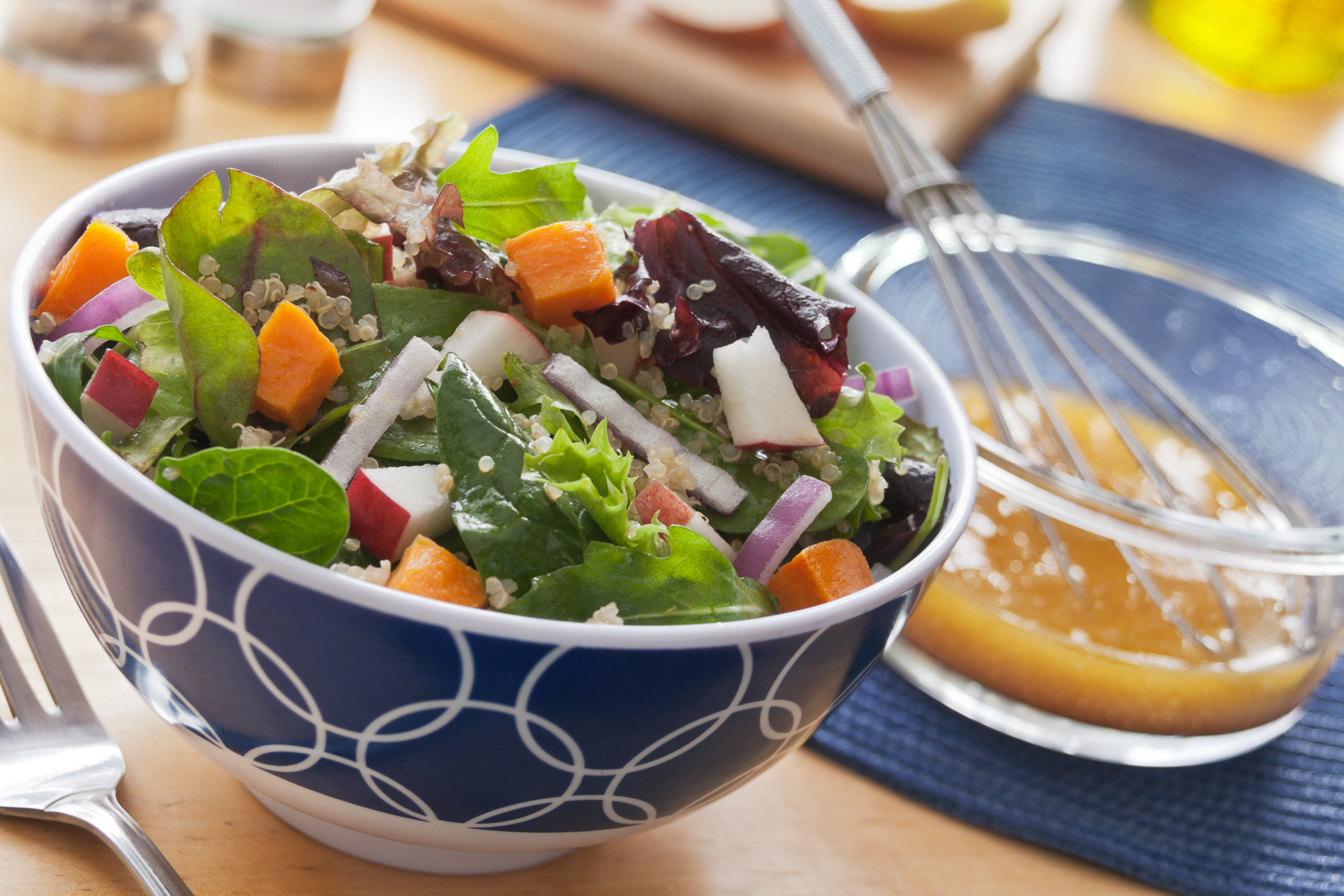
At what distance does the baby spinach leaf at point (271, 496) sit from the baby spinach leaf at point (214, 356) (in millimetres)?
98

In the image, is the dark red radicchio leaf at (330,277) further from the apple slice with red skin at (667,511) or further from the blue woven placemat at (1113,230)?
the blue woven placemat at (1113,230)

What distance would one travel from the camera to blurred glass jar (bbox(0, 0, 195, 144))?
5.17ft

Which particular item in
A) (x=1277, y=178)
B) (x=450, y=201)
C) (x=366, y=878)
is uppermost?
(x=450, y=201)

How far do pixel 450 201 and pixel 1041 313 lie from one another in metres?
1.05

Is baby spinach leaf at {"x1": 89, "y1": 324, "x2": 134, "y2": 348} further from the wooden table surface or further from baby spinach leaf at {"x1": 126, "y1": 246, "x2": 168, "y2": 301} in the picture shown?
the wooden table surface

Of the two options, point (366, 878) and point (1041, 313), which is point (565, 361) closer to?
point (366, 878)

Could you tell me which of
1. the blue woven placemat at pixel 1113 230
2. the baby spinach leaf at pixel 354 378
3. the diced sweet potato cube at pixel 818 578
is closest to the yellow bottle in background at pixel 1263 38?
the blue woven placemat at pixel 1113 230

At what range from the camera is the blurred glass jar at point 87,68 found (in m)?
1.58

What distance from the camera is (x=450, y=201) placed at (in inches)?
34.6

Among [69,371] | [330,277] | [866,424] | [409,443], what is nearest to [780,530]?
[866,424]

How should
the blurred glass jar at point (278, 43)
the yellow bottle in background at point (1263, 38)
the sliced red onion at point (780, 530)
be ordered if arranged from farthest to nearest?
the yellow bottle in background at point (1263, 38) → the blurred glass jar at point (278, 43) → the sliced red onion at point (780, 530)

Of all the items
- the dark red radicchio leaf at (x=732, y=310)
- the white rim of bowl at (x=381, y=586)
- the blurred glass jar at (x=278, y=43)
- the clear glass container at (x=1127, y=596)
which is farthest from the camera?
the blurred glass jar at (x=278, y=43)

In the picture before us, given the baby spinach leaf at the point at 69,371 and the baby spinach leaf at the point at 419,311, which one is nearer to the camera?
the baby spinach leaf at the point at 69,371

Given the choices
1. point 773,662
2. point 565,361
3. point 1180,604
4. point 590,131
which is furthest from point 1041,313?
point 773,662
